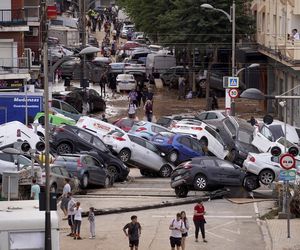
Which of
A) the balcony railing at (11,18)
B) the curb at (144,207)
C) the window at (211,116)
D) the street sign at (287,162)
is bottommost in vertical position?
the curb at (144,207)

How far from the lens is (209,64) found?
73062 millimetres

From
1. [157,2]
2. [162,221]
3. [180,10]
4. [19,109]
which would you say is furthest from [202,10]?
[162,221]

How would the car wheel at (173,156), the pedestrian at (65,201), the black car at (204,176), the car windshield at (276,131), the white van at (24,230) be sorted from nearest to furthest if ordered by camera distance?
the white van at (24,230)
the pedestrian at (65,201)
the black car at (204,176)
the car wheel at (173,156)
the car windshield at (276,131)

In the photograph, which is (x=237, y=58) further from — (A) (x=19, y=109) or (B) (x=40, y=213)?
(B) (x=40, y=213)

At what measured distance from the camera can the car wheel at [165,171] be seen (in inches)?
1840

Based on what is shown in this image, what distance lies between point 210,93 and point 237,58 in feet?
9.21

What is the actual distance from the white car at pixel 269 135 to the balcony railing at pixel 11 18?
734 inches

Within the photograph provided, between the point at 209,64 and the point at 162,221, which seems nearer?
the point at 162,221

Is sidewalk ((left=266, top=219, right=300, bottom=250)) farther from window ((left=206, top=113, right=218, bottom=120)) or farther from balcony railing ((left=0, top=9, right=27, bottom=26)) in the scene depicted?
balcony railing ((left=0, top=9, right=27, bottom=26))

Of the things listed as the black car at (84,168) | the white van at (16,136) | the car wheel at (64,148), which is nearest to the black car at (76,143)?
the car wheel at (64,148)

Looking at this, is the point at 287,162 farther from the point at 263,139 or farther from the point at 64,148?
the point at 64,148

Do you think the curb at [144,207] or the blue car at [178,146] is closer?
the curb at [144,207]

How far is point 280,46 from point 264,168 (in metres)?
21.6

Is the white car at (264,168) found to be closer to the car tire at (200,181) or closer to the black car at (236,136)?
the car tire at (200,181)
